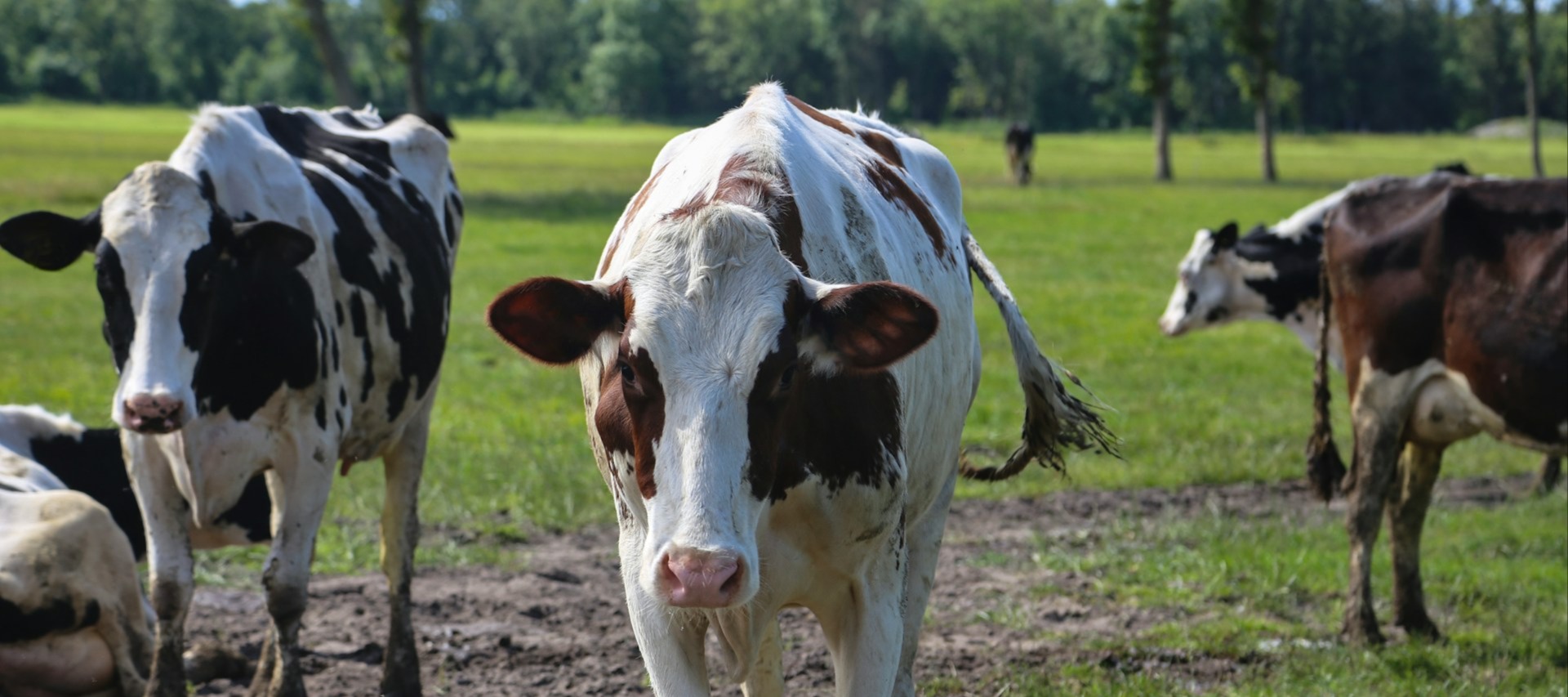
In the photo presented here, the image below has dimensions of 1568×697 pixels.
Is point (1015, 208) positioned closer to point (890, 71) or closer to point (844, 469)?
point (844, 469)

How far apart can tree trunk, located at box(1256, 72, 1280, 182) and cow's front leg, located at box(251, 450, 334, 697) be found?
43930mm

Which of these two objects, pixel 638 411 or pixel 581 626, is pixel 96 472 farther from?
pixel 638 411

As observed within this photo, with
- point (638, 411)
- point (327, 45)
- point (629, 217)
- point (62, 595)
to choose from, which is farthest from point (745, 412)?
point (327, 45)

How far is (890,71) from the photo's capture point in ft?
397

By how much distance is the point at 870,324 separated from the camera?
364cm

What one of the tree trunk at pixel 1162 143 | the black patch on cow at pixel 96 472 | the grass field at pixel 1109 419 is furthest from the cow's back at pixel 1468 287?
the tree trunk at pixel 1162 143

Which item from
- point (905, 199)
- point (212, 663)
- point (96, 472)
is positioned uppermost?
point (905, 199)

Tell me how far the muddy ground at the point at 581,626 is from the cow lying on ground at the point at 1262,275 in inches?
99.8

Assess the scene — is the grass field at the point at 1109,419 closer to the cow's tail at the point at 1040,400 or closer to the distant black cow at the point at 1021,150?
the cow's tail at the point at 1040,400

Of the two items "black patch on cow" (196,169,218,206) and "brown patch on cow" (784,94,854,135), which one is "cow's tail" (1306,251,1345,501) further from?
"black patch on cow" (196,169,218,206)

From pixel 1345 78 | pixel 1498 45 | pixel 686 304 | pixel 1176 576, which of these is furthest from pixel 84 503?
pixel 1345 78

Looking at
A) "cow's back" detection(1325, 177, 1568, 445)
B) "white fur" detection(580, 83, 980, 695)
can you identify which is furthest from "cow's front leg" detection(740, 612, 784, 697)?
"cow's back" detection(1325, 177, 1568, 445)

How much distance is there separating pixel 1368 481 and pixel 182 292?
5.23 metres

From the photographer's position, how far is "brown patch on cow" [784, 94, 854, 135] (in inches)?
209
